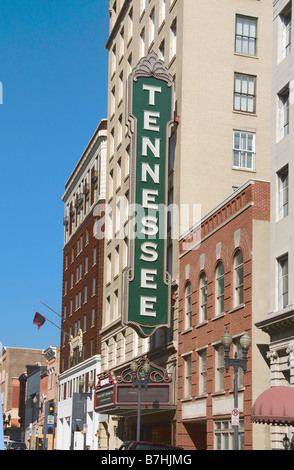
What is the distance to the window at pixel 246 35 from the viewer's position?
165ft

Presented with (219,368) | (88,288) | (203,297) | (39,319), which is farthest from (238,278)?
(39,319)

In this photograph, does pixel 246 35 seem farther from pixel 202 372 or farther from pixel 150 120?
pixel 202 372

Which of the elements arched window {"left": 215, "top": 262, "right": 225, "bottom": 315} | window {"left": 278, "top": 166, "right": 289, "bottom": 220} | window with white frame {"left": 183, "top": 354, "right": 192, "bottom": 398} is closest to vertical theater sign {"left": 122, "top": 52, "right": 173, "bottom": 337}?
window with white frame {"left": 183, "top": 354, "right": 192, "bottom": 398}

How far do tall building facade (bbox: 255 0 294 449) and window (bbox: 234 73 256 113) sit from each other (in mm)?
13733

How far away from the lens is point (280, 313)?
101 ft

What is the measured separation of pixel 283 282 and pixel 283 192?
3.97 m

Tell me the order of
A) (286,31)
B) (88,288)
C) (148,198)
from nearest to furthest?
(286,31) < (148,198) < (88,288)

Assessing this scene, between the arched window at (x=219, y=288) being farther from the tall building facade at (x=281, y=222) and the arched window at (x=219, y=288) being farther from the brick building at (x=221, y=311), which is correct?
the tall building facade at (x=281, y=222)

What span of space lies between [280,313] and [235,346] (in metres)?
5.36

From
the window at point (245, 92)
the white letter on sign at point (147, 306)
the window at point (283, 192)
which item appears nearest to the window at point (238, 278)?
the window at point (283, 192)

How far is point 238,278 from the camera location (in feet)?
120

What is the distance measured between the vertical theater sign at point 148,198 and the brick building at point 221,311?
162 centimetres

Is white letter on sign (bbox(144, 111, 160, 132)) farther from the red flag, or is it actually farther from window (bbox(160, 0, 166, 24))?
the red flag

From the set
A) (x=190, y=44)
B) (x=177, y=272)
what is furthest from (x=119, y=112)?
(x=177, y=272)
